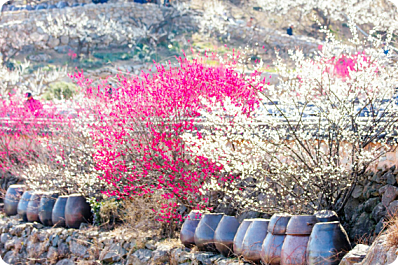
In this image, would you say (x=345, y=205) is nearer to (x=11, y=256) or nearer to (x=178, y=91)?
(x=178, y=91)

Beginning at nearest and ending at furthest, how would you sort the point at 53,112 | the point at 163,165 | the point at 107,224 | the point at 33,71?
the point at 163,165 < the point at 107,224 < the point at 53,112 < the point at 33,71

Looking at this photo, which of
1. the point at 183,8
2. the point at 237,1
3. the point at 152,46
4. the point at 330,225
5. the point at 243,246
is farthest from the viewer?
the point at 237,1

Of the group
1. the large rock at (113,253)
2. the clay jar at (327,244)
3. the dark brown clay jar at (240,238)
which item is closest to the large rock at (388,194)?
the clay jar at (327,244)

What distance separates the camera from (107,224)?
7.34 m

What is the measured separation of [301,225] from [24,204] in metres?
5.70

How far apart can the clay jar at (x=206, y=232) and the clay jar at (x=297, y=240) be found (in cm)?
126

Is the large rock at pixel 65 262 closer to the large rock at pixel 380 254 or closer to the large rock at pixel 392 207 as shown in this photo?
the large rock at pixel 392 207

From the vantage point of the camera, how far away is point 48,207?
26.3ft

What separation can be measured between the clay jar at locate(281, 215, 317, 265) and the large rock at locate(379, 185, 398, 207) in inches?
33.3

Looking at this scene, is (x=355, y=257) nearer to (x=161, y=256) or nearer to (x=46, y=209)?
(x=161, y=256)

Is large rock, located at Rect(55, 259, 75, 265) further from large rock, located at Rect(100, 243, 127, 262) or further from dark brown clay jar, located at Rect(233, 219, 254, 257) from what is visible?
dark brown clay jar, located at Rect(233, 219, 254, 257)

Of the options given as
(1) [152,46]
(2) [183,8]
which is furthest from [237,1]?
(1) [152,46]

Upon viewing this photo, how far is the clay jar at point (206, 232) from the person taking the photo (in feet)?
18.7

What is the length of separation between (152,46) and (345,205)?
22.2 m
